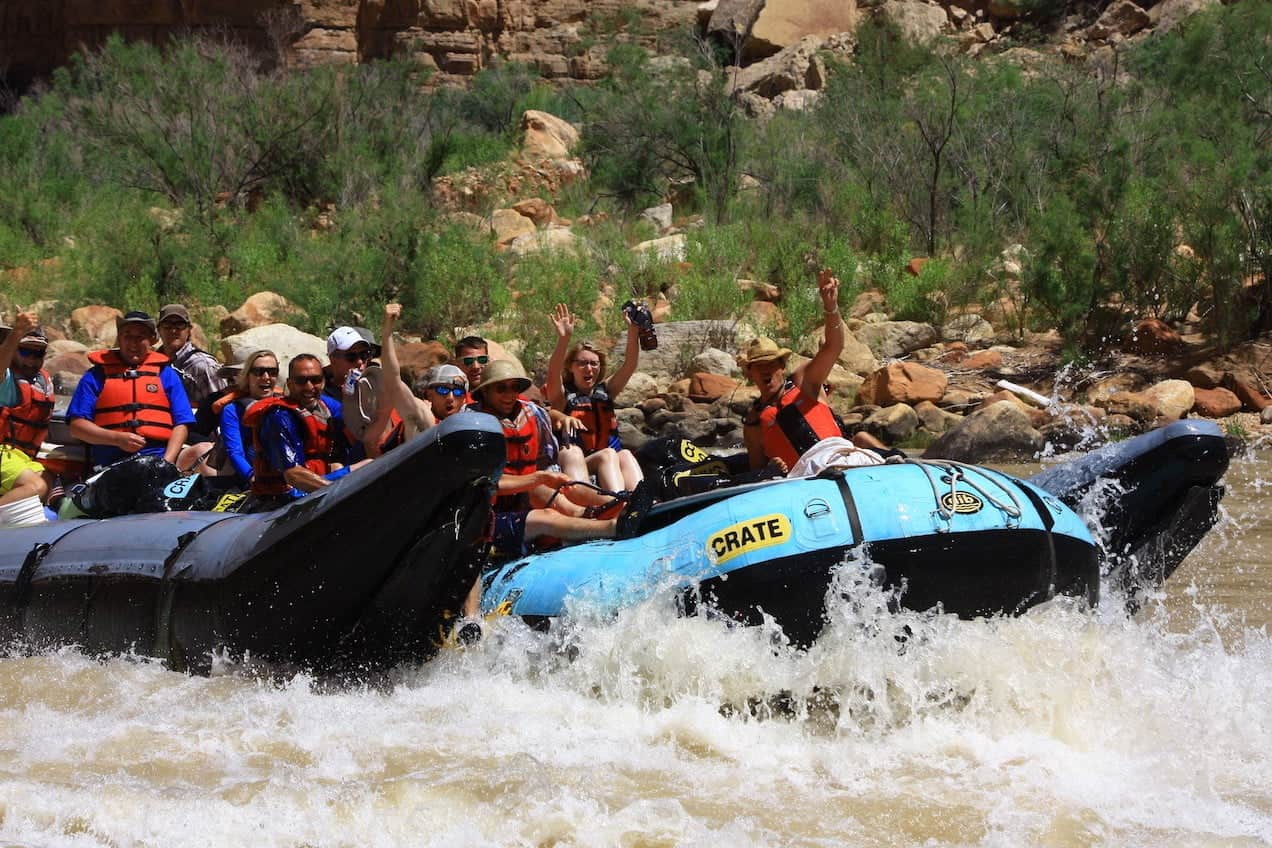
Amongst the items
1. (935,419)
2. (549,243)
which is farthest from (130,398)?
(549,243)

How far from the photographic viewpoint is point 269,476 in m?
5.80

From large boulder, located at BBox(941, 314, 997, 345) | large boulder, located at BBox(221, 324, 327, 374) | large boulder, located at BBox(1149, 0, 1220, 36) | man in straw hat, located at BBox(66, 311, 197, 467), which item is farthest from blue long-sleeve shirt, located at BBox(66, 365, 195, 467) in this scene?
large boulder, located at BBox(1149, 0, 1220, 36)

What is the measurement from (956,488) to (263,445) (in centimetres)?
271

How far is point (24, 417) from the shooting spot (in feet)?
21.9

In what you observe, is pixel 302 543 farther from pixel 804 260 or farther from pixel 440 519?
pixel 804 260

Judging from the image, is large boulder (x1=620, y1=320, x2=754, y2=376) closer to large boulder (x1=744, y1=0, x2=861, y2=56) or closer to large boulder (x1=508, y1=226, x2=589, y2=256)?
large boulder (x1=508, y1=226, x2=589, y2=256)

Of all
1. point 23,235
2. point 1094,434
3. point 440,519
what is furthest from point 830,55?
point 440,519

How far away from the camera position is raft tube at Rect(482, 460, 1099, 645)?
4562mm

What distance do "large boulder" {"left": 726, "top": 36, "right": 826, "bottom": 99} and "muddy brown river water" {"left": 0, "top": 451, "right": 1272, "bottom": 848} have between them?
80.0 ft

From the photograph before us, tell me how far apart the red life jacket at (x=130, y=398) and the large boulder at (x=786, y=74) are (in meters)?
22.7

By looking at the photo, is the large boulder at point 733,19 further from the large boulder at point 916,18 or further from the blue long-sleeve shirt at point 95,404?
the blue long-sleeve shirt at point 95,404

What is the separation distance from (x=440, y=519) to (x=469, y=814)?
108cm

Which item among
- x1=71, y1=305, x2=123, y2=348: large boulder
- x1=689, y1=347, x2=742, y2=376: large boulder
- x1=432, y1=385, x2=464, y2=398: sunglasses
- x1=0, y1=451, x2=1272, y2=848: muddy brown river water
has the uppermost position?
x1=432, y1=385, x2=464, y2=398: sunglasses

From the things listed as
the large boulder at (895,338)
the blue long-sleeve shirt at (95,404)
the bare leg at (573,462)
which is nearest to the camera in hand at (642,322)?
the bare leg at (573,462)
